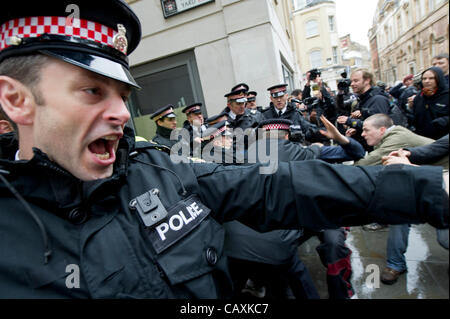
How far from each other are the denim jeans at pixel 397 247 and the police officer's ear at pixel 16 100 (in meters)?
1.37

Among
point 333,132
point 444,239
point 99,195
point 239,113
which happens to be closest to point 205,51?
point 239,113

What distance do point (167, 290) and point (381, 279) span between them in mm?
681

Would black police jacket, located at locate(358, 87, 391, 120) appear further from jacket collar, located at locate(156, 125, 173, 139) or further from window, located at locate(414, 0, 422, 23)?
jacket collar, located at locate(156, 125, 173, 139)

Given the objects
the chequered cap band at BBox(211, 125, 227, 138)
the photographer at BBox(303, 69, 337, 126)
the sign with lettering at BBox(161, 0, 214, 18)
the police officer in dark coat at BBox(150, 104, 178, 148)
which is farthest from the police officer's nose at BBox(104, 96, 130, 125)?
the sign with lettering at BBox(161, 0, 214, 18)

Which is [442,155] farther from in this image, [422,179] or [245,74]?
[245,74]

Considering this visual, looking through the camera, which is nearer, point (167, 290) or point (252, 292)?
point (167, 290)

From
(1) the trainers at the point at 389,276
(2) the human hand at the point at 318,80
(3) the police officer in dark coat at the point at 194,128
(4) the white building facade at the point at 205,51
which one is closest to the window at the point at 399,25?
(1) the trainers at the point at 389,276

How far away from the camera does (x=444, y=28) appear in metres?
0.51

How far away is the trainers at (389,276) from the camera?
0.78 m

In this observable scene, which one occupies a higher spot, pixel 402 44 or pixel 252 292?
pixel 402 44

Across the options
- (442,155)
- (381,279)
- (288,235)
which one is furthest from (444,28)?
(288,235)

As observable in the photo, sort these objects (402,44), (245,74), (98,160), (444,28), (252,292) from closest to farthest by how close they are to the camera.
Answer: (444,28), (402,44), (98,160), (252,292), (245,74)

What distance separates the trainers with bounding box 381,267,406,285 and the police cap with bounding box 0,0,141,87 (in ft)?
3.58

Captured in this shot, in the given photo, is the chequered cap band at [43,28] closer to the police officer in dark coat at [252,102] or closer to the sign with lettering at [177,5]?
the police officer in dark coat at [252,102]
